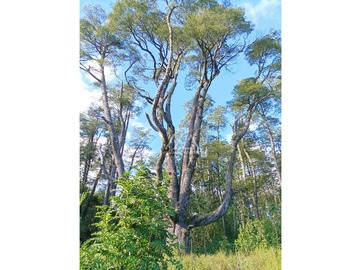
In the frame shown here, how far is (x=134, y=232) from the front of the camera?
2.04m

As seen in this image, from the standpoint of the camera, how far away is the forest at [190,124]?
2340 mm

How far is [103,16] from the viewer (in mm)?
2518

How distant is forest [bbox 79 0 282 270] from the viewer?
2340mm

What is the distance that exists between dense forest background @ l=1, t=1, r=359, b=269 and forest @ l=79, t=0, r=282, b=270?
0.13 meters

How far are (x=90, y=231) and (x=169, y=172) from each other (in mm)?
618

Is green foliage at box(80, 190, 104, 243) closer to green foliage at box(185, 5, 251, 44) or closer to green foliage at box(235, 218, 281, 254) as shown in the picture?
green foliage at box(235, 218, 281, 254)

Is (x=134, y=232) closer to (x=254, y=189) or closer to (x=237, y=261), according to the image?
(x=237, y=261)
